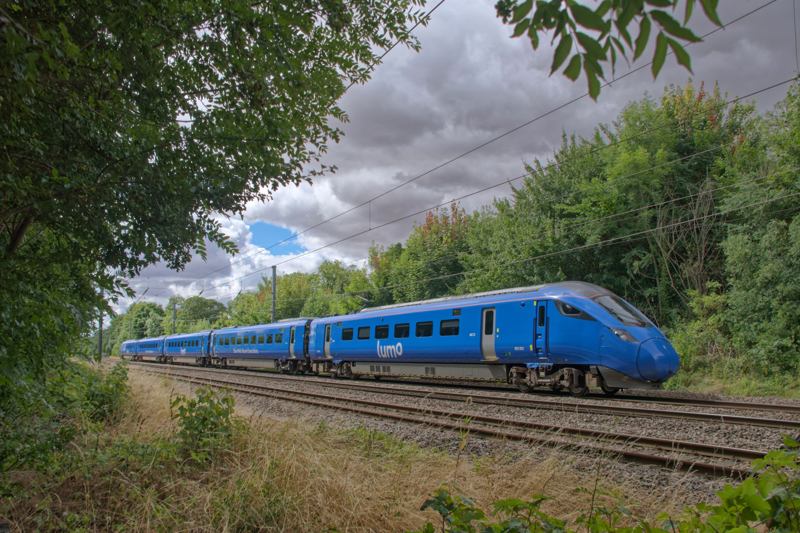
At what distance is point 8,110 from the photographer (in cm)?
246

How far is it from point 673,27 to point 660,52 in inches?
3.0

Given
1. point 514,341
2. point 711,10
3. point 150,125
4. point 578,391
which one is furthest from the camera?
point 514,341

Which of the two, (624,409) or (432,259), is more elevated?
(432,259)

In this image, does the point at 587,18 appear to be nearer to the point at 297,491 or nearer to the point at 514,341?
the point at 297,491

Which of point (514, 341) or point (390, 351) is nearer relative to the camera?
point (514, 341)

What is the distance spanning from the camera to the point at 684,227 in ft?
61.4

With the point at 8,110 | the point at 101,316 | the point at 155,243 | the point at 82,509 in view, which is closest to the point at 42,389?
the point at 101,316

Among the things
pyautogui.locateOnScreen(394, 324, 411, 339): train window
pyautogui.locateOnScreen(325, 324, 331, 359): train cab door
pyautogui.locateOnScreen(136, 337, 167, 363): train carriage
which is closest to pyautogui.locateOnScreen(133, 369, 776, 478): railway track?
pyautogui.locateOnScreen(394, 324, 411, 339): train window

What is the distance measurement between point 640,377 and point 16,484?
1024 cm

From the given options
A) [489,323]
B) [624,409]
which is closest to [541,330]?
[489,323]

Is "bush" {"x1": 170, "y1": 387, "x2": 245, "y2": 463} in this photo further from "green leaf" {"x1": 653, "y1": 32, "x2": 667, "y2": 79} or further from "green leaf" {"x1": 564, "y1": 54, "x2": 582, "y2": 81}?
"green leaf" {"x1": 653, "y1": 32, "x2": 667, "y2": 79}

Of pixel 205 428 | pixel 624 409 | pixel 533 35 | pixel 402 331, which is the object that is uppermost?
pixel 533 35

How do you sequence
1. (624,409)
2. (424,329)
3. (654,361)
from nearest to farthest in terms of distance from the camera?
(624,409) → (654,361) → (424,329)

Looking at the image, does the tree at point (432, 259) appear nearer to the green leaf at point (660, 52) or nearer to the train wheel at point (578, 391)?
the train wheel at point (578, 391)
